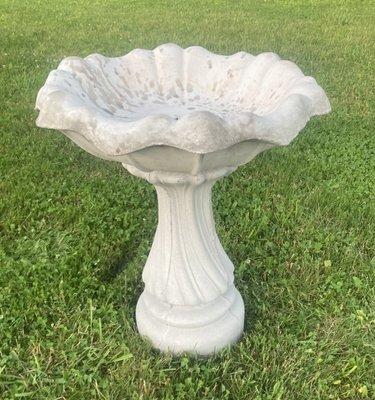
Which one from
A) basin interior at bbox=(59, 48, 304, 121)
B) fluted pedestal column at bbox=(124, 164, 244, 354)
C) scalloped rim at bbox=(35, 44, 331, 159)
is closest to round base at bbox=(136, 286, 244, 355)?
fluted pedestal column at bbox=(124, 164, 244, 354)

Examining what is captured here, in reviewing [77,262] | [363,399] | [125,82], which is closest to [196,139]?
[125,82]

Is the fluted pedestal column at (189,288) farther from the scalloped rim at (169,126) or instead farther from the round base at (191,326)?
the scalloped rim at (169,126)

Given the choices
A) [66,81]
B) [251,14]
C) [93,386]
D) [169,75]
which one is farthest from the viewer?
[251,14]

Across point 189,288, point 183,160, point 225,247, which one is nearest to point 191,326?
point 189,288

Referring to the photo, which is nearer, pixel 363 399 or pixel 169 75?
pixel 363 399

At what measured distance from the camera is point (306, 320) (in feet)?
8.77

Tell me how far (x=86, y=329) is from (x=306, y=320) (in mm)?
989

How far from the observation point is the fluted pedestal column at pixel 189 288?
2387 mm

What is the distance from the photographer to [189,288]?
7.99 feet

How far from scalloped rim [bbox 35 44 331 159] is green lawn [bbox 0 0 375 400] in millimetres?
1044

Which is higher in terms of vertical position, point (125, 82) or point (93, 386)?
point (125, 82)

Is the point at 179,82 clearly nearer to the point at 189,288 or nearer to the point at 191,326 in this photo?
the point at 189,288

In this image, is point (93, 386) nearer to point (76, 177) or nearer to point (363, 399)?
point (363, 399)

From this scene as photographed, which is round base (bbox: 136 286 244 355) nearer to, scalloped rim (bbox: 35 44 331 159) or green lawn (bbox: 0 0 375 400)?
green lawn (bbox: 0 0 375 400)
